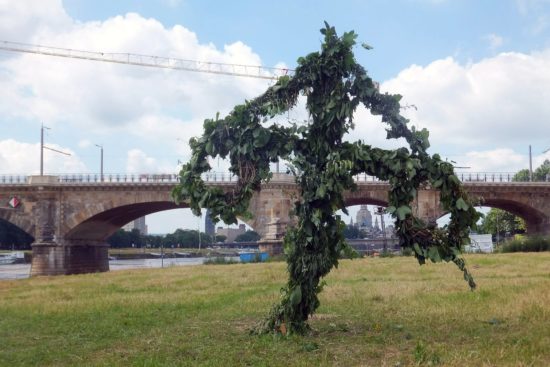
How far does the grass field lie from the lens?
8.41 metres

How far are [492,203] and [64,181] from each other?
135 feet

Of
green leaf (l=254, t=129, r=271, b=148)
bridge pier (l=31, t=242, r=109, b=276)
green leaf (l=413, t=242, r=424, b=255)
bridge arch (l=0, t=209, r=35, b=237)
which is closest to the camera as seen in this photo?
green leaf (l=413, t=242, r=424, b=255)

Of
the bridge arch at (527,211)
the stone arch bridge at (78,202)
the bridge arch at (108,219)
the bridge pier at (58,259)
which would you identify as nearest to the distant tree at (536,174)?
the bridge arch at (527,211)

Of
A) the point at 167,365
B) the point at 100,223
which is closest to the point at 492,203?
the point at 100,223

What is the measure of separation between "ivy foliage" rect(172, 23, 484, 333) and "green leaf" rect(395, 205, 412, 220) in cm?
2

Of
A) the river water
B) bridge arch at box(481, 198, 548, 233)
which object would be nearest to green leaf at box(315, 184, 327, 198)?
the river water

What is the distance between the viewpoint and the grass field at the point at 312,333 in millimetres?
8406

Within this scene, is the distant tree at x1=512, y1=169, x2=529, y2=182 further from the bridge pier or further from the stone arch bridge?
the bridge pier

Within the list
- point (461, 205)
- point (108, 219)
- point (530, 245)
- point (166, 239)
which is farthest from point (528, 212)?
point (166, 239)

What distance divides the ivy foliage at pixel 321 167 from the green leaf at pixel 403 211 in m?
0.02

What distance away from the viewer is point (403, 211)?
10242mm

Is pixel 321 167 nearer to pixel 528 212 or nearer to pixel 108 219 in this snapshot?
pixel 108 219

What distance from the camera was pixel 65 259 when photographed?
179ft

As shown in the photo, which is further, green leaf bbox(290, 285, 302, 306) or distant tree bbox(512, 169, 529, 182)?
distant tree bbox(512, 169, 529, 182)
